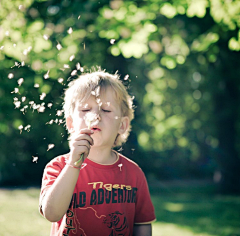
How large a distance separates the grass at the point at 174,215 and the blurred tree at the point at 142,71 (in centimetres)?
176

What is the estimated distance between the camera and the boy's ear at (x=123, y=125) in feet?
9.34

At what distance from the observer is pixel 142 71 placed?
48.4 feet

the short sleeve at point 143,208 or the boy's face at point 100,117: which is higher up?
the boy's face at point 100,117

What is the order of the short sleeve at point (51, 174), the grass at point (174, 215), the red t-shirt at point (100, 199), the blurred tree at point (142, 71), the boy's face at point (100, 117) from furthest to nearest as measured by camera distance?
the grass at point (174, 215), the blurred tree at point (142, 71), the boy's face at point (100, 117), the red t-shirt at point (100, 199), the short sleeve at point (51, 174)

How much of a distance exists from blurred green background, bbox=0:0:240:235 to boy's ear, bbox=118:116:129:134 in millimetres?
315

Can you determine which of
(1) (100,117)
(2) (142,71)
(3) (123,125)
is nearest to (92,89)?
(1) (100,117)

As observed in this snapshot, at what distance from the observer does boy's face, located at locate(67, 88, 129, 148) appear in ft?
8.22

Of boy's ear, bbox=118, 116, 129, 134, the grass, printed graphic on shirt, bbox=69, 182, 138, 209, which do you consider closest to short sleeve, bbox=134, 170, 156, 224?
printed graphic on shirt, bbox=69, 182, 138, 209

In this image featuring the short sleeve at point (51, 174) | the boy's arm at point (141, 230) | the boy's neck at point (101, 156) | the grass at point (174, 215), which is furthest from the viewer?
the grass at point (174, 215)

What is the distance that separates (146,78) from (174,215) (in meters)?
7.37

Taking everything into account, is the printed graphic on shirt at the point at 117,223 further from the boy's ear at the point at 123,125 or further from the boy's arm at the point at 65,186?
the boy's ear at the point at 123,125

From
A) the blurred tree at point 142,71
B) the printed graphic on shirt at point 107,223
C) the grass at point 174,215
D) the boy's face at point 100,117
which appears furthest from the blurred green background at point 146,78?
the printed graphic on shirt at point 107,223

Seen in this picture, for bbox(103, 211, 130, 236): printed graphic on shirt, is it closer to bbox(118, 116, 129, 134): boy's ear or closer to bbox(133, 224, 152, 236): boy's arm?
bbox(133, 224, 152, 236): boy's arm

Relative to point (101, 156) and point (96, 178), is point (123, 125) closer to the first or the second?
point (101, 156)
